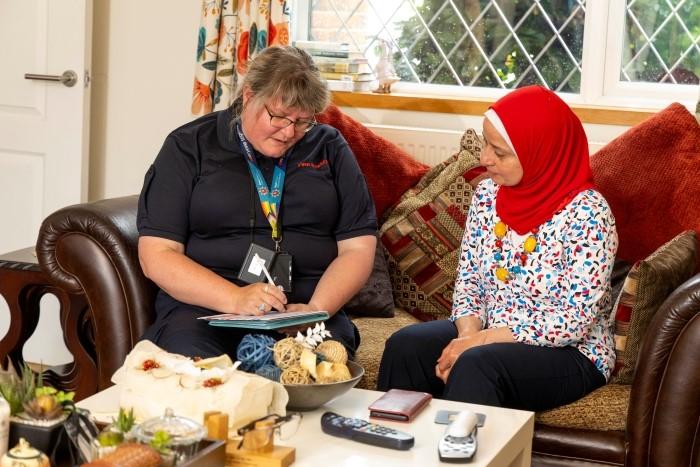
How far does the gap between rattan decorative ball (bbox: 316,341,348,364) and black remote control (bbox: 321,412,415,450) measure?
17 centimetres

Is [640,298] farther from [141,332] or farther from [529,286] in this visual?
[141,332]

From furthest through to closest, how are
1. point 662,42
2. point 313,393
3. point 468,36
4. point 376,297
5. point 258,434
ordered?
point 468,36, point 662,42, point 376,297, point 313,393, point 258,434

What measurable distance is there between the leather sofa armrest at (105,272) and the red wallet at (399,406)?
813 millimetres

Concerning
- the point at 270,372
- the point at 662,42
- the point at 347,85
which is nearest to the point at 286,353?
the point at 270,372

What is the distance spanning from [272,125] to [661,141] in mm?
1078

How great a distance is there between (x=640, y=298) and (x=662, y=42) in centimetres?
128

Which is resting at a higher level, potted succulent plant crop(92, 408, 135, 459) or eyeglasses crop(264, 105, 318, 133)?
eyeglasses crop(264, 105, 318, 133)

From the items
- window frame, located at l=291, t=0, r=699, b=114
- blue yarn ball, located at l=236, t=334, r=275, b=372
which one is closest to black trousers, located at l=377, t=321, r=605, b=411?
blue yarn ball, located at l=236, t=334, r=275, b=372

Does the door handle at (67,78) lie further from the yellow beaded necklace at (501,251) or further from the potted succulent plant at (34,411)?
the potted succulent plant at (34,411)

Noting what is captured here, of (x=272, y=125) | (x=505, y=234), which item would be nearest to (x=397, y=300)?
(x=505, y=234)

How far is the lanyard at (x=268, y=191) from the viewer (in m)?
2.60

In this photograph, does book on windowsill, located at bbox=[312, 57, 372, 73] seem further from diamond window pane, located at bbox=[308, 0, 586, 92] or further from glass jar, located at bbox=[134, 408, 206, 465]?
glass jar, located at bbox=[134, 408, 206, 465]

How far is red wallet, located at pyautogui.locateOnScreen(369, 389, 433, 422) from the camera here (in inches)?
78.4

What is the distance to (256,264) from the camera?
2.56m
